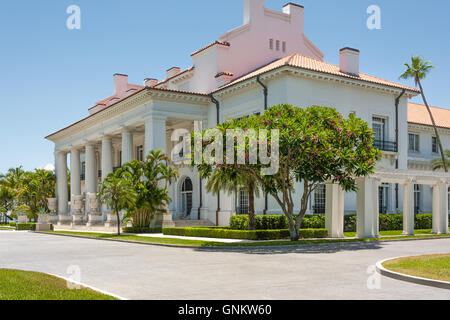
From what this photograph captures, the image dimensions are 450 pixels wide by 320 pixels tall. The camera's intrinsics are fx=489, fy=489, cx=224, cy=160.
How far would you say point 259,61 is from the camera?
40.0 metres

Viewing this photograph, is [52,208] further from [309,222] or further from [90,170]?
[309,222]

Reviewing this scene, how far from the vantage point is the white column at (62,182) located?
58.2 metres

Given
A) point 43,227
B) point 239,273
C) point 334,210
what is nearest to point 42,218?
point 43,227

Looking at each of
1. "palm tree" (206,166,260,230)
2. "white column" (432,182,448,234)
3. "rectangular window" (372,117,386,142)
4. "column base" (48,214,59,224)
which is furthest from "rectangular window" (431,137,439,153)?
"column base" (48,214,59,224)

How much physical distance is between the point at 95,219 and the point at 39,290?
123ft

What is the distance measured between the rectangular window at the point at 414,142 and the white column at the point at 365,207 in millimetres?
19247

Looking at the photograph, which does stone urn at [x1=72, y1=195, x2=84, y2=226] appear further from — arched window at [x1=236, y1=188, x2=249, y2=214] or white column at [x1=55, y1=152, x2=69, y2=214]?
arched window at [x1=236, y1=188, x2=249, y2=214]

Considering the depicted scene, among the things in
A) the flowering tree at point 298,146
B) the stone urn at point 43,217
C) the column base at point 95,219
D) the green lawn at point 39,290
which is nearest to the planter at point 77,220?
the stone urn at point 43,217

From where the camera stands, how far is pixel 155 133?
36.4 meters

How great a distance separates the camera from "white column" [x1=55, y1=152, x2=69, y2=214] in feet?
191

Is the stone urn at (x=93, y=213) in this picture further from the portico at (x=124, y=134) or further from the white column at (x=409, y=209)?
the white column at (x=409, y=209)

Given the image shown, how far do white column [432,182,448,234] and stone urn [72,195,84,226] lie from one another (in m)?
33.4

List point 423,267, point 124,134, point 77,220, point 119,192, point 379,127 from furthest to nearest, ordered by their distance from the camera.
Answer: point 77,220 < point 124,134 < point 379,127 < point 119,192 < point 423,267

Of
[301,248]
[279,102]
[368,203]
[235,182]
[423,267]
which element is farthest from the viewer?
[279,102]
